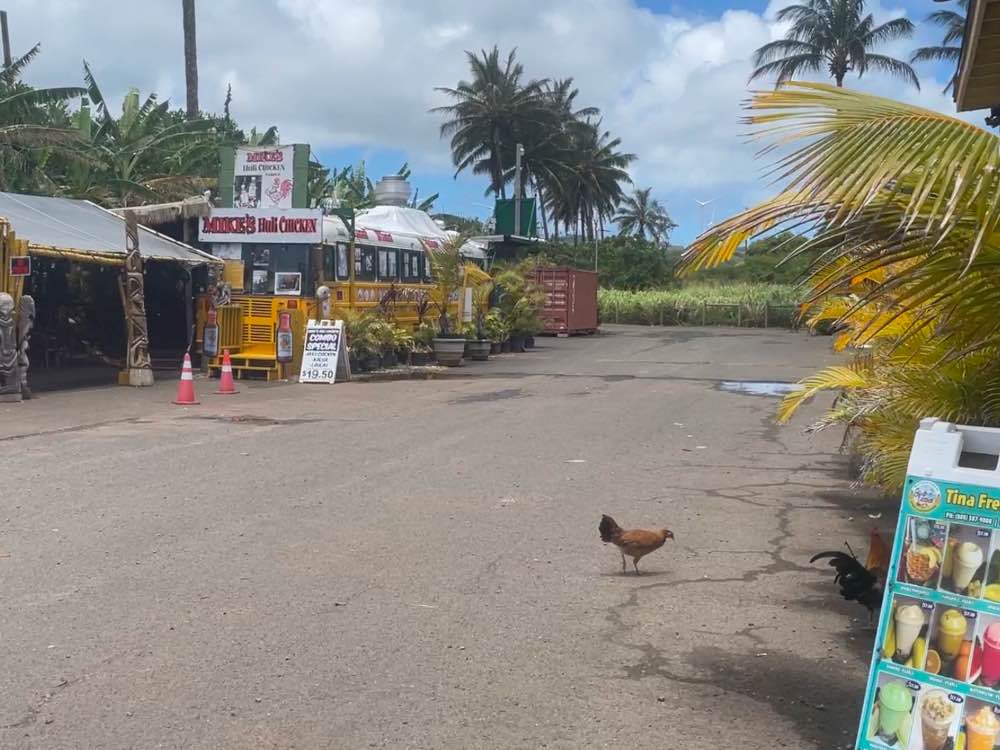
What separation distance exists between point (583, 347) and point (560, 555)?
25601 mm

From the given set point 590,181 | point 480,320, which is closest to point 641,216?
point 590,181

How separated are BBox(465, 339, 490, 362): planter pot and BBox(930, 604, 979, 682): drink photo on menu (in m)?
22.8

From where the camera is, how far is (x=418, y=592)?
6027 millimetres

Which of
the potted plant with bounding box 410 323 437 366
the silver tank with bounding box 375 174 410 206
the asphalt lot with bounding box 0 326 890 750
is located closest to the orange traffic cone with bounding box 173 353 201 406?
the asphalt lot with bounding box 0 326 890 750

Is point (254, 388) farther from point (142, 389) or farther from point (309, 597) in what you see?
point (309, 597)

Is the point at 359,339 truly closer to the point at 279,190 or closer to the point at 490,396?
the point at 279,190

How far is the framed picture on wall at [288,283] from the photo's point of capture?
2053cm

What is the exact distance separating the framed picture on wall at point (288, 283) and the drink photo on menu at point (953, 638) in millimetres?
18123

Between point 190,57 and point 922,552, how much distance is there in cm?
3670

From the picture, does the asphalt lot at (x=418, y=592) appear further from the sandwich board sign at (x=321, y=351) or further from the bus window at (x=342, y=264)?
the bus window at (x=342, y=264)

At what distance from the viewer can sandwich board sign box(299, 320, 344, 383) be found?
19.0 m

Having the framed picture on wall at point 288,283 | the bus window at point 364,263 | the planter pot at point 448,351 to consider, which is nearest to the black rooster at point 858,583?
the framed picture on wall at point 288,283

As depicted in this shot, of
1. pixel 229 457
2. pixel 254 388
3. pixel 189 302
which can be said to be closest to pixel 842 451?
pixel 229 457

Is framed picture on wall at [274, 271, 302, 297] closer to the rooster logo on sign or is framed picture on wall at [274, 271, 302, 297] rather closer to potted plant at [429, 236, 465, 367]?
the rooster logo on sign
